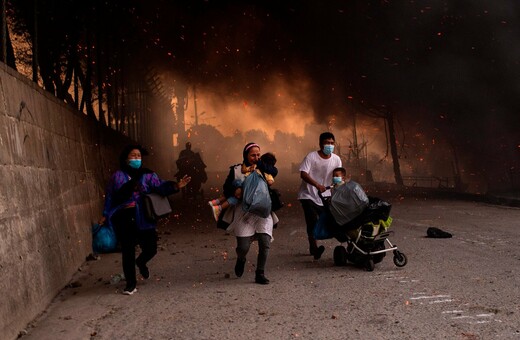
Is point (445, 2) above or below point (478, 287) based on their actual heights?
above

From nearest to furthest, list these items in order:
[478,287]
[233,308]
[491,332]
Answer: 1. [491,332]
2. [233,308]
3. [478,287]

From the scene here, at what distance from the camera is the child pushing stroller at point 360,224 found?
7.53 meters

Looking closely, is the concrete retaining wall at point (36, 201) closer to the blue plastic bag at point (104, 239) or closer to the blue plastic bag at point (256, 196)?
the blue plastic bag at point (104, 239)

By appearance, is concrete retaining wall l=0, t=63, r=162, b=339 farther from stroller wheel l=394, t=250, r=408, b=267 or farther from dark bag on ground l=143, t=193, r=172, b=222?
stroller wheel l=394, t=250, r=408, b=267

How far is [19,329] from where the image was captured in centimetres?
486

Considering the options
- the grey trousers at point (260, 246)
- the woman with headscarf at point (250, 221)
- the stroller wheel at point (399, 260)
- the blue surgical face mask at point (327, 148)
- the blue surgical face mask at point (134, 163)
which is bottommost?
the stroller wheel at point (399, 260)

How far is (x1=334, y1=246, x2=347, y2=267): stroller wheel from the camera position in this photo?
7.94 metres

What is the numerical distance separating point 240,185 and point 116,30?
1592cm

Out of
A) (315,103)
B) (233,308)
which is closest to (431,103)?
(315,103)

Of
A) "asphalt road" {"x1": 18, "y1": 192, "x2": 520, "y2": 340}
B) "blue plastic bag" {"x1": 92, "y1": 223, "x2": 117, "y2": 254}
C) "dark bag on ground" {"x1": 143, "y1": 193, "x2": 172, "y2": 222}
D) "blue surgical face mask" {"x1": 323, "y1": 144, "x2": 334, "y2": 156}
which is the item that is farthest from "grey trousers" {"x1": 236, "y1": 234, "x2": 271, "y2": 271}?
"blue surgical face mask" {"x1": 323, "y1": 144, "x2": 334, "y2": 156}

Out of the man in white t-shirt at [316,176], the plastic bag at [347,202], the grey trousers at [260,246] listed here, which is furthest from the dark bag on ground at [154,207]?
the man in white t-shirt at [316,176]

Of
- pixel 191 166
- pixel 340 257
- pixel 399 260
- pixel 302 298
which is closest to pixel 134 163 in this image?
pixel 302 298

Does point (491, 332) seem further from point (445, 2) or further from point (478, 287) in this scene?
point (445, 2)

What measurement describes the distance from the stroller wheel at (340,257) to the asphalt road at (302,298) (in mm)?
121
